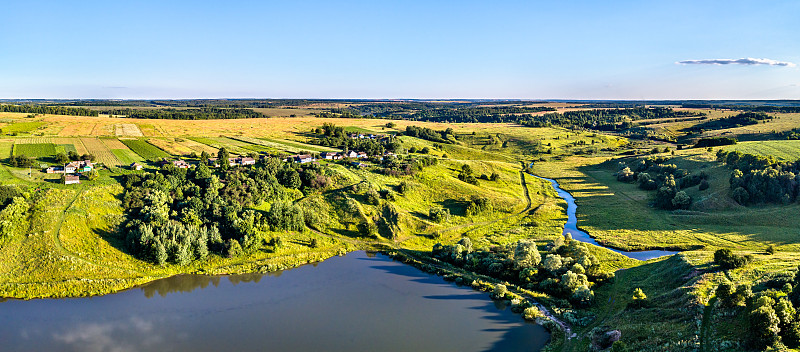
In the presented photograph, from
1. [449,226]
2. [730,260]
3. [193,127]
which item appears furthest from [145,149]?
[730,260]

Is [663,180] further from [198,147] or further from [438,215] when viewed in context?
[198,147]

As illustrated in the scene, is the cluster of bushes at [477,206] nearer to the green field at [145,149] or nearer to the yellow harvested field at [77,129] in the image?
the green field at [145,149]

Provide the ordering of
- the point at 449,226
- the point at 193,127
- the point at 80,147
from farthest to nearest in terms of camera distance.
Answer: the point at 193,127
the point at 80,147
the point at 449,226

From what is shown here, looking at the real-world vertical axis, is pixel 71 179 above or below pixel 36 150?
below

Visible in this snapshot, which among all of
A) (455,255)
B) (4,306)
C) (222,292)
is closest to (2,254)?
(4,306)

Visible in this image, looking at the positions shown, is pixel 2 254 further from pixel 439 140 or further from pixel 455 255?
pixel 439 140

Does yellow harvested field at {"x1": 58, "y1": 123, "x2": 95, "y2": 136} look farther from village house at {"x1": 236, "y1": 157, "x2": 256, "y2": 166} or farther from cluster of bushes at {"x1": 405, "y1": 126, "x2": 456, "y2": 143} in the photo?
cluster of bushes at {"x1": 405, "y1": 126, "x2": 456, "y2": 143}
